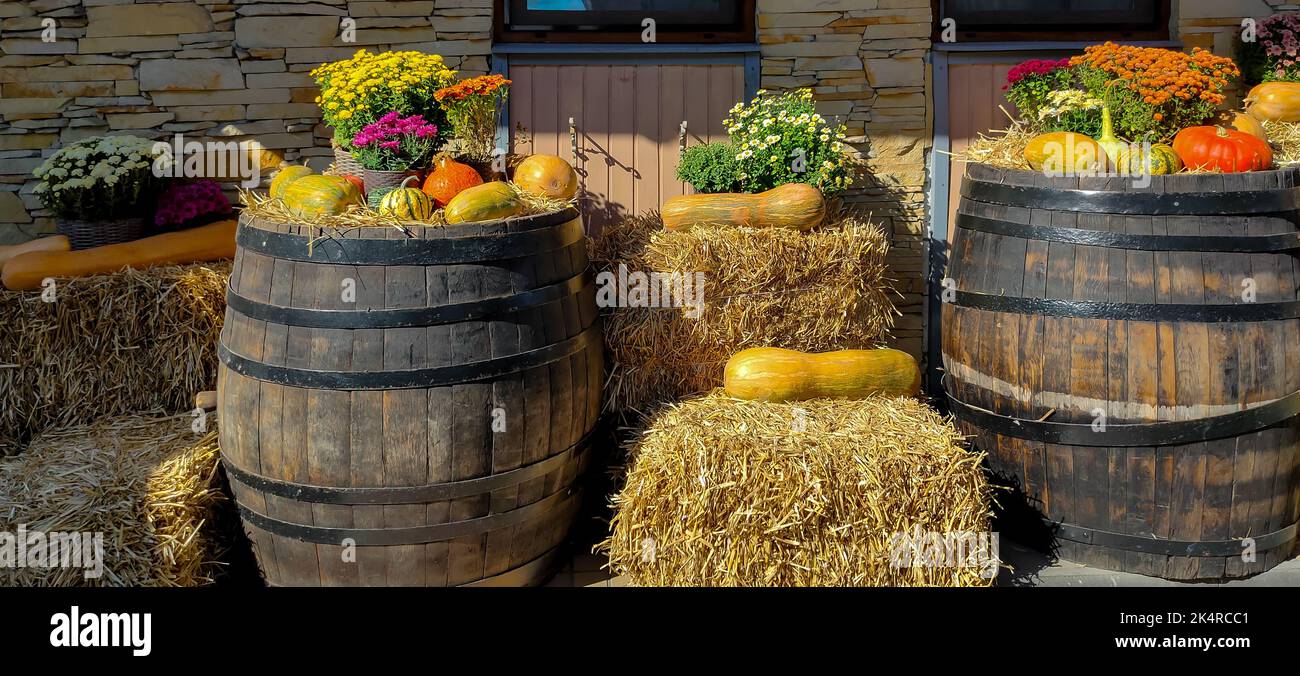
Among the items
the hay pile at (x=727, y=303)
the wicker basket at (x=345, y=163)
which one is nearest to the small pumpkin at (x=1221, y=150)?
the hay pile at (x=727, y=303)

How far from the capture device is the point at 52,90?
4883mm

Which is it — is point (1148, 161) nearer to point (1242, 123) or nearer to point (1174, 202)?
point (1174, 202)

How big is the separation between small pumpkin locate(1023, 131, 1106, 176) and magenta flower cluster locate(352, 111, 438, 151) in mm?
2241

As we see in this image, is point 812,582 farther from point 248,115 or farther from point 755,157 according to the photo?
point 248,115

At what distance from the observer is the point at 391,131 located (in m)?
3.92

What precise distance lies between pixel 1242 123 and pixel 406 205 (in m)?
3.30

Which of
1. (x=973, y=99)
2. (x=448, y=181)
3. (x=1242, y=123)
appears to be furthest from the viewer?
(x=973, y=99)

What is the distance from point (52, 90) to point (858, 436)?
3.85 metres

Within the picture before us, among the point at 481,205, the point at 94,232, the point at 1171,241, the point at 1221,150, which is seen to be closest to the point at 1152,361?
the point at 1171,241

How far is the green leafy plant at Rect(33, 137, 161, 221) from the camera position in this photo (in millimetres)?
4410

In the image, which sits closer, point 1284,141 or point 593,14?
point 1284,141

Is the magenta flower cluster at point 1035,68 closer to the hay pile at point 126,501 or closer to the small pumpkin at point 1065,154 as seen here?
the small pumpkin at point 1065,154

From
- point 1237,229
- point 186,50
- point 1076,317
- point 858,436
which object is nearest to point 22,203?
point 186,50

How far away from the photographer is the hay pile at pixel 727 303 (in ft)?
14.1
